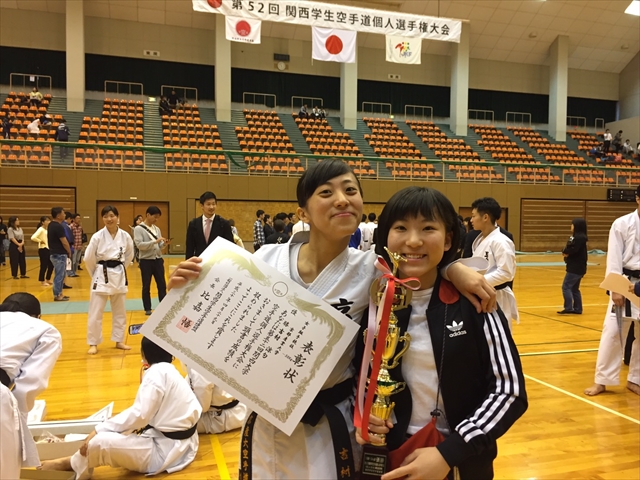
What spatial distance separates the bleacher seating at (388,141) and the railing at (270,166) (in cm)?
213

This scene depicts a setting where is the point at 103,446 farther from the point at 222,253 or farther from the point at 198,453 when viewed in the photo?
the point at 222,253

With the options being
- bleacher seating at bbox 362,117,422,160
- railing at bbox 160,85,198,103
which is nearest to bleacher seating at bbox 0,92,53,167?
railing at bbox 160,85,198,103

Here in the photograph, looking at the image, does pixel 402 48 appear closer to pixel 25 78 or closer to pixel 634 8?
pixel 634 8

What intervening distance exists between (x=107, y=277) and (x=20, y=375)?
3394 millimetres

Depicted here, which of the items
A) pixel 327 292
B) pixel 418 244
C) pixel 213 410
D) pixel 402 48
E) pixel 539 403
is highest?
pixel 402 48

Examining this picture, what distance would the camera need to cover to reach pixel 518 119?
2500 centimetres

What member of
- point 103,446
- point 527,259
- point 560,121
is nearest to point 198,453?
point 103,446

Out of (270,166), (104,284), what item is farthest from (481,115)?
(104,284)

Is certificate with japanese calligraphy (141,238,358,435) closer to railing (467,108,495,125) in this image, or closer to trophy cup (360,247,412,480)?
trophy cup (360,247,412,480)

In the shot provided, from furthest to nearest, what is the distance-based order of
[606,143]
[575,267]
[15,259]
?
[606,143]
[15,259]
[575,267]

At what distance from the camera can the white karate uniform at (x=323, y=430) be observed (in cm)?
134

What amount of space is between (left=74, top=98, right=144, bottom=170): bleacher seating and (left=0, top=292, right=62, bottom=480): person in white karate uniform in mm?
13090

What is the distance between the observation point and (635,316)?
13.3 ft

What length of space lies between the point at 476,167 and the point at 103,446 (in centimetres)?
1784
